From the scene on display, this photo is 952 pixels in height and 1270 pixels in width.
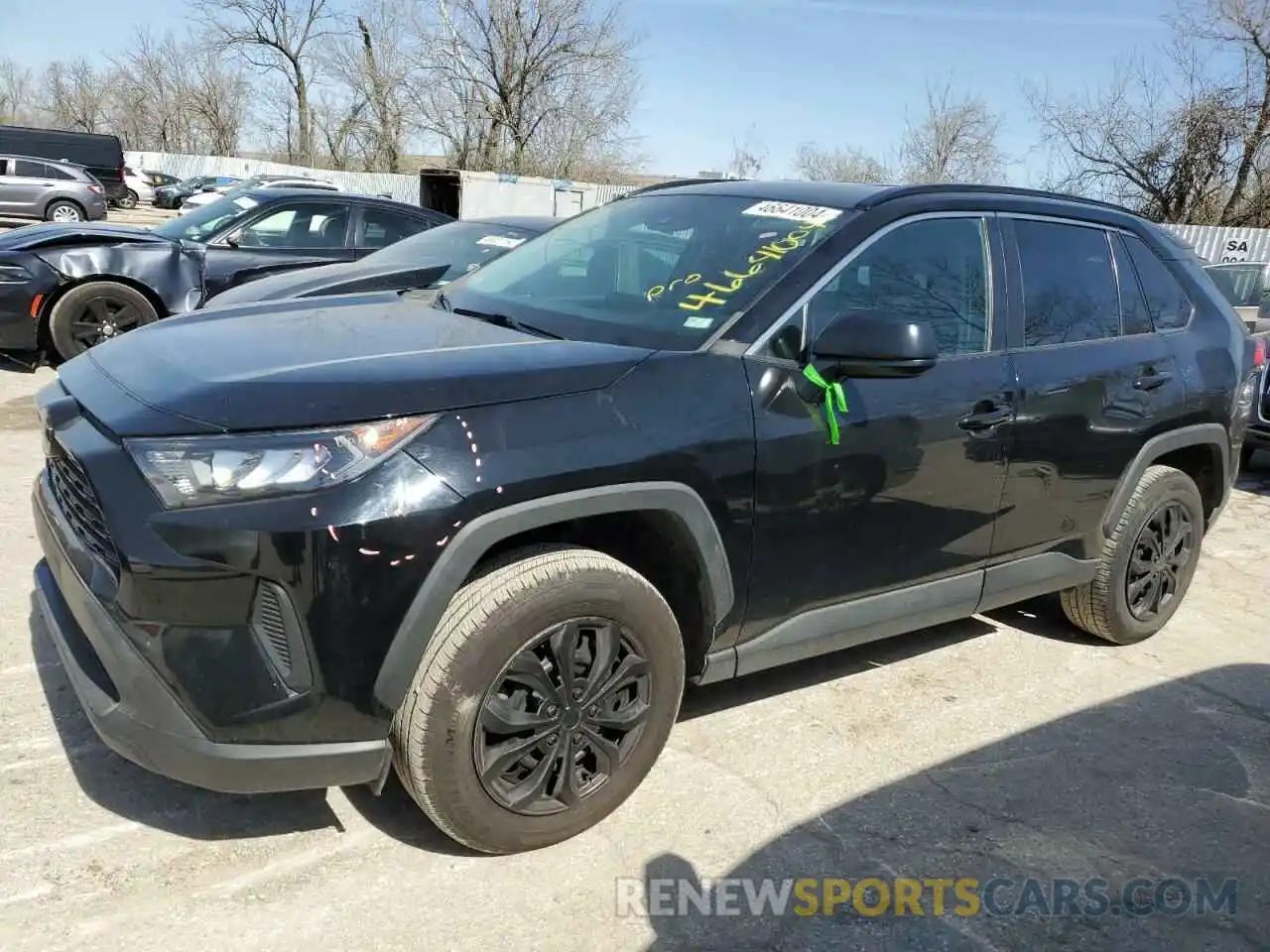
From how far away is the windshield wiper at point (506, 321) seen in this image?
308cm

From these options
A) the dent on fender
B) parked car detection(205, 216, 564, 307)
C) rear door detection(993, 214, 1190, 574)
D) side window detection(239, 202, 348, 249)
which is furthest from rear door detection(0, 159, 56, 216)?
rear door detection(993, 214, 1190, 574)

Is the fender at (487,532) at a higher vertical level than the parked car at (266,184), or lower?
lower

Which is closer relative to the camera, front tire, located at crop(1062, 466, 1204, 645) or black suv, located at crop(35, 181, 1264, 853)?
black suv, located at crop(35, 181, 1264, 853)

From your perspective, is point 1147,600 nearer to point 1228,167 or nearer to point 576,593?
point 576,593

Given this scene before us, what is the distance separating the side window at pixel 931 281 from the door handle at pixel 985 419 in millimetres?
210

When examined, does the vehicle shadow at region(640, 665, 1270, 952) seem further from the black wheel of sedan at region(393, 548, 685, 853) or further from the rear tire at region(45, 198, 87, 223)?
the rear tire at region(45, 198, 87, 223)

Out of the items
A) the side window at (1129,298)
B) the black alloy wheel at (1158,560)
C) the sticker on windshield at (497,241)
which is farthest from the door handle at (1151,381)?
the sticker on windshield at (497,241)

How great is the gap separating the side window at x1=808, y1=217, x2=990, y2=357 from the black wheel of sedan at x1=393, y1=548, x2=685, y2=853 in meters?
1.17

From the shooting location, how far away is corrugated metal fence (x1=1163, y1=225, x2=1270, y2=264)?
752 inches

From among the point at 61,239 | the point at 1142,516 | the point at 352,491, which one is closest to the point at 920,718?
the point at 1142,516

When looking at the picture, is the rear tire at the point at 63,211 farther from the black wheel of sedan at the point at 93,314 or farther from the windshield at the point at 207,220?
the black wheel of sedan at the point at 93,314

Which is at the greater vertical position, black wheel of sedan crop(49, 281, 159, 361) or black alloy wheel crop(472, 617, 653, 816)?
black wheel of sedan crop(49, 281, 159, 361)

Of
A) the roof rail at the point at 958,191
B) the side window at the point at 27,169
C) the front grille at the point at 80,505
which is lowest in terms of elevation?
the front grille at the point at 80,505

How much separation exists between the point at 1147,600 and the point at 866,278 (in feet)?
7.47
